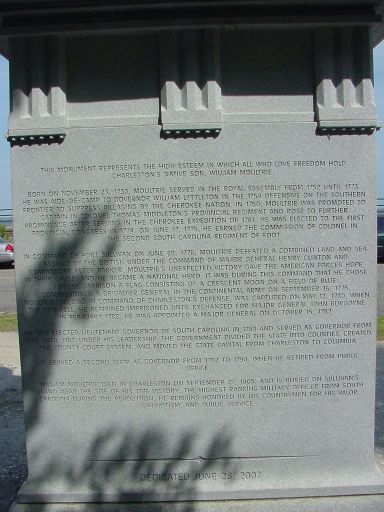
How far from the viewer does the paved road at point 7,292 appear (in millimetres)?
12834

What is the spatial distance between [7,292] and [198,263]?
492 inches

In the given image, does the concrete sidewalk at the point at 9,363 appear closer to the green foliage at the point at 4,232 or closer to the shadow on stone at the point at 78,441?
the shadow on stone at the point at 78,441

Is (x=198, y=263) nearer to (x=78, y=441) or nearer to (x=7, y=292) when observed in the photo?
(x=78, y=441)

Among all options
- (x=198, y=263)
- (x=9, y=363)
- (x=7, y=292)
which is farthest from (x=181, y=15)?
(x=7, y=292)

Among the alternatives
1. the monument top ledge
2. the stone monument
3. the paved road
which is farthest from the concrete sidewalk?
the monument top ledge

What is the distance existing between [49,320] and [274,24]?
234cm

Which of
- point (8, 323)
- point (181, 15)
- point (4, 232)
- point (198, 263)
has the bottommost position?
point (8, 323)

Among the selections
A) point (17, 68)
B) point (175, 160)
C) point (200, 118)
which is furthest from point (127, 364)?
point (17, 68)

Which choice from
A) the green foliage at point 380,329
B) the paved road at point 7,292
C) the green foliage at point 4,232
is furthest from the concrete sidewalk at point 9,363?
the green foliage at point 4,232

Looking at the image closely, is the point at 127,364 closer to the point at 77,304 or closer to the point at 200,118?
the point at 77,304

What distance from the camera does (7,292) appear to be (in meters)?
15.5

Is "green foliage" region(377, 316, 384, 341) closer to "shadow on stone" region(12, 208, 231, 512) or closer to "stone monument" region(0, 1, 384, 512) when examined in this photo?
"stone monument" region(0, 1, 384, 512)

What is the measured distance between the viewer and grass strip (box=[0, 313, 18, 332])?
33.5 ft

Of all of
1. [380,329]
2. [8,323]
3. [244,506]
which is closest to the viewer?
[244,506]
